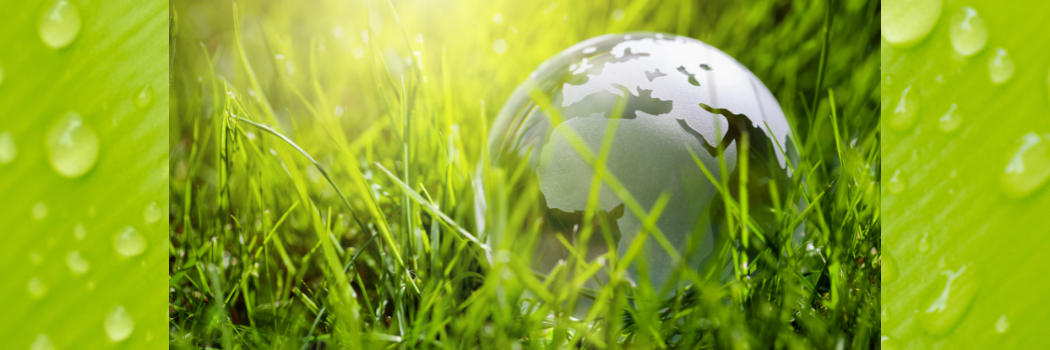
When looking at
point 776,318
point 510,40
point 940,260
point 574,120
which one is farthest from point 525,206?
point 510,40

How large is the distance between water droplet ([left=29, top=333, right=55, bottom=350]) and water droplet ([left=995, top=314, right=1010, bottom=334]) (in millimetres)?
498

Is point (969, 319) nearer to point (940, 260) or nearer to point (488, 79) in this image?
point (940, 260)

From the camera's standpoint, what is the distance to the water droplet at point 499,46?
4.32 ft

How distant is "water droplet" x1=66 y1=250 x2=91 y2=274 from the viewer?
274 millimetres

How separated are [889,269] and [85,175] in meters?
0.44

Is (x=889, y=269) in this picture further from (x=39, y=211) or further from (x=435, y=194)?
(x=435, y=194)

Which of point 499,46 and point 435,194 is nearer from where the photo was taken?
point 435,194

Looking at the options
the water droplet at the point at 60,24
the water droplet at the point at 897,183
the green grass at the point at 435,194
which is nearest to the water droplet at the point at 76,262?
the water droplet at the point at 60,24

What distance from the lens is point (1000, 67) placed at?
0.91ft

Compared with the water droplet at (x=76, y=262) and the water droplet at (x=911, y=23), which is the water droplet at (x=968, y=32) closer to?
the water droplet at (x=911, y=23)

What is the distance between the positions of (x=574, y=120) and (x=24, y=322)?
1.66 feet

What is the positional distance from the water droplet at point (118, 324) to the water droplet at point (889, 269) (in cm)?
42

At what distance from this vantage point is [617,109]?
24.9 inches

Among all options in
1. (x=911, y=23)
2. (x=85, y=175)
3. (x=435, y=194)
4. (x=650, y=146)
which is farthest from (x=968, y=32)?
(x=435, y=194)
